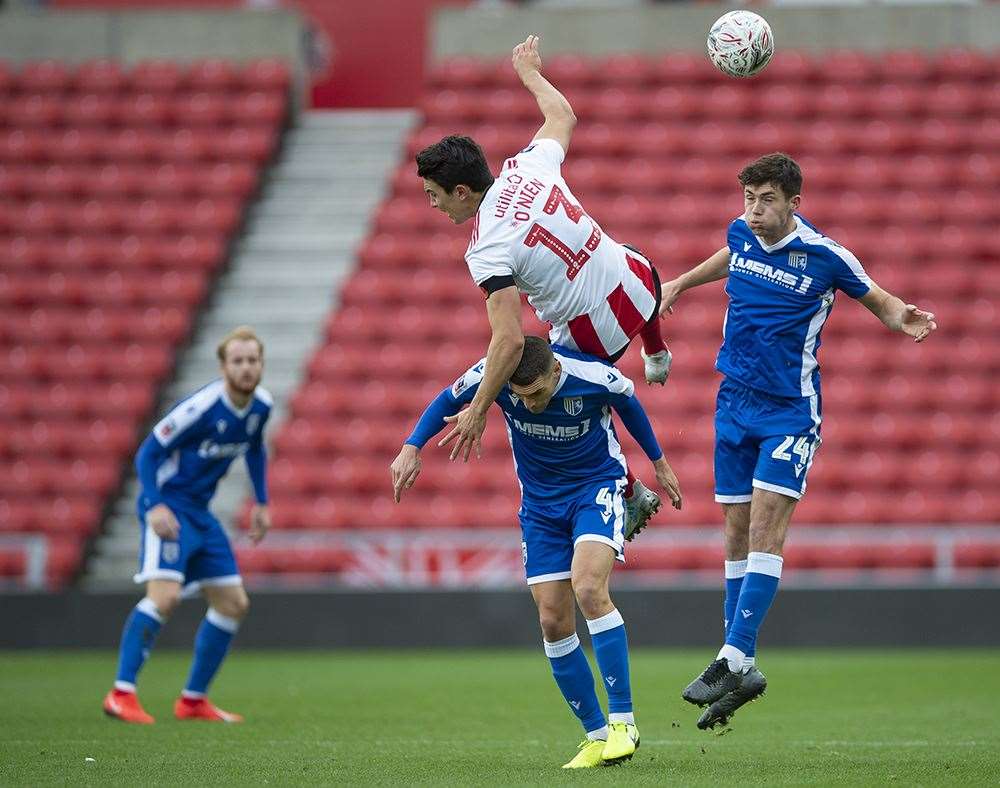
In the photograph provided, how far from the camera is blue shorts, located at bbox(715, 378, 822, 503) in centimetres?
705

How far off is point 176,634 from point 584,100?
26.9 feet

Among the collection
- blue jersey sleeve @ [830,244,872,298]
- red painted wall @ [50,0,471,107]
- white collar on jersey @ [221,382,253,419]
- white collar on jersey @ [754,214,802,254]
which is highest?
red painted wall @ [50,0,471,107]

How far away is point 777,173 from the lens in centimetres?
696

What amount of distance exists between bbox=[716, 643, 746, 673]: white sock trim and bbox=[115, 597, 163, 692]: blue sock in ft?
11.8

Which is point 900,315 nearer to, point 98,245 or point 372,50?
point 98,245

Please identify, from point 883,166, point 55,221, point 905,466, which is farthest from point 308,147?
point 905,466

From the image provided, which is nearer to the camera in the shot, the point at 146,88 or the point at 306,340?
the point at 306,340

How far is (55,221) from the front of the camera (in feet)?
60.6

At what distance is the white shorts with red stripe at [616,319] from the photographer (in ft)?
21.9

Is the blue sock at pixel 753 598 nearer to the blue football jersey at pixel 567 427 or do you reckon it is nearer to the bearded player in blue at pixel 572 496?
the bearded player in blue at pixel 572 496

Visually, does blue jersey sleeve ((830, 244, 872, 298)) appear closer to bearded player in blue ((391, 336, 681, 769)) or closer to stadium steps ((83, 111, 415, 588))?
bearded player in blue ((391, 336, 681, 769))

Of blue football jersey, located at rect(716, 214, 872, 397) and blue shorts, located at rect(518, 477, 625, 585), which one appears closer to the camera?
blue shorts, located at rect(518, 477, 625, 585)

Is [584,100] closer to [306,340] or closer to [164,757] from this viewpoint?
[306,340]

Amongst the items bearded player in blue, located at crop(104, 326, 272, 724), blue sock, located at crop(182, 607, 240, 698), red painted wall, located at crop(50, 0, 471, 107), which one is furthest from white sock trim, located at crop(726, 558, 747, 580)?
red painted wall, located at crop(50, 0, 471, 107)
